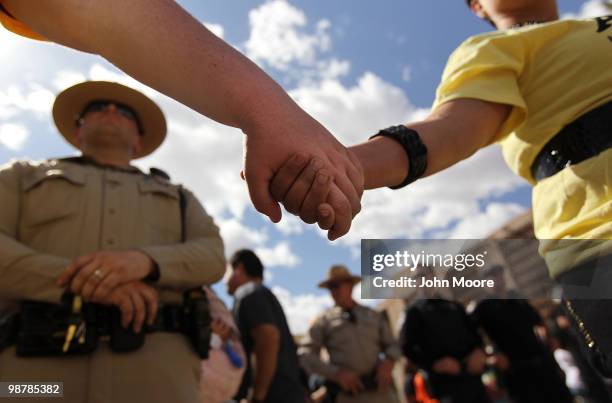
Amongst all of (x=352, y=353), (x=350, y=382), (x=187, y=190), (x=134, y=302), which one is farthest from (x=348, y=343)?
(x=134, y=302)

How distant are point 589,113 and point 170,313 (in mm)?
1559

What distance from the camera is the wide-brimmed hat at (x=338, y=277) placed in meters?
5.63

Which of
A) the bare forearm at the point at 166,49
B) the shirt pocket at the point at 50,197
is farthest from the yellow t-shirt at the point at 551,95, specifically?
the shirt pocket at the point at 50,197

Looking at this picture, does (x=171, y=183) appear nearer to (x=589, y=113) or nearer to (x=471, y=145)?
(x=471, y=145)

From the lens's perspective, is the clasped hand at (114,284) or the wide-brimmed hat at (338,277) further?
the wide-brimmed hat at (338,277)

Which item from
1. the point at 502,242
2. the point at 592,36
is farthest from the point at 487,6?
the point at 502,242

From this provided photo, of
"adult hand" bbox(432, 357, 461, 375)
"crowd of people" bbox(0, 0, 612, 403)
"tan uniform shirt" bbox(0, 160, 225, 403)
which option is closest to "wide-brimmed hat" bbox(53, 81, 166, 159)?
"crowd of people" bbox(0, 0, 612, 403)

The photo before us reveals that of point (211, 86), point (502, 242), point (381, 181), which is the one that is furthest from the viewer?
point (502, 242)

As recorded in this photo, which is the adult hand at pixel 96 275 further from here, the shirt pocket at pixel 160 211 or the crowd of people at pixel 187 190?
the shirt pocket at pixel 160 211

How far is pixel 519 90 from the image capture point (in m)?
1.36

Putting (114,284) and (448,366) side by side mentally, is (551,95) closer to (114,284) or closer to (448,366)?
(114,284)

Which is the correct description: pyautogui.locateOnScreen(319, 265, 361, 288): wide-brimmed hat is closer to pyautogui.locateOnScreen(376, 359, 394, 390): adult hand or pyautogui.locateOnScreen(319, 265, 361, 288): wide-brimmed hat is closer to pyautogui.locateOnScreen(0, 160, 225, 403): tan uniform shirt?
pyautogui.locateOnScreen(376, 359, 394, 390): adult hand

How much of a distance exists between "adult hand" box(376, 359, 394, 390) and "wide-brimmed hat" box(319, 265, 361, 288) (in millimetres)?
1183

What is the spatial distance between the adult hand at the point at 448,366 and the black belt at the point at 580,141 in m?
3.61
